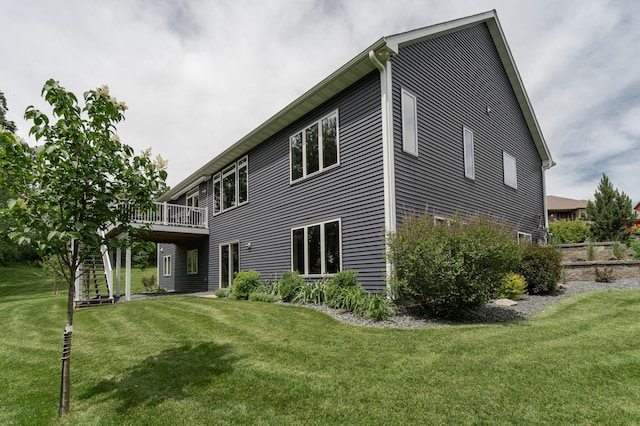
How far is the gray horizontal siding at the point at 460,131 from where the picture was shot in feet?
30.5

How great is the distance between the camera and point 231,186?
49.9 feet

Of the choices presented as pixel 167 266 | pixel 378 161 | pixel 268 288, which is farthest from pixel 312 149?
pixel 167 266

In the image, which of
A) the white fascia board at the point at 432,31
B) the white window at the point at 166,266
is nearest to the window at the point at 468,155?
the white fascia board at the point at 432,31

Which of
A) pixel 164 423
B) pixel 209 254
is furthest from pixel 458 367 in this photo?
pixel 209 254

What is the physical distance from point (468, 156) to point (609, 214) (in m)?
16.3

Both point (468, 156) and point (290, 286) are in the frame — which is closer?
point (290, 286)

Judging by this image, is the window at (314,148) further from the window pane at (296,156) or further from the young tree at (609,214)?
the young tree at (609,214)

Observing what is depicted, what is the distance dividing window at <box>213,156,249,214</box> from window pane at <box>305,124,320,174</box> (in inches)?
154

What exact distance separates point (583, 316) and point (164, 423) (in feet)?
24.7

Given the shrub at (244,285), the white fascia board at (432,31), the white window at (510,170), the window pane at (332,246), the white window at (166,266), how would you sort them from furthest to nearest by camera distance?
the white window at (166,266)
the white window at (510,170)
the shrub at (244,285)
the window pane at (332,246)
the white fascia board at (432,31)

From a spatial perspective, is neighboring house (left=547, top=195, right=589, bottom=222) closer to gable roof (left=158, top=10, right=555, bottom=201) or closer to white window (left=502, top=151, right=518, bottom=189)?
gable roof (left=158, top=10, right=555, bottom=201)

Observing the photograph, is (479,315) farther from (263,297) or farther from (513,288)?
(263,297)

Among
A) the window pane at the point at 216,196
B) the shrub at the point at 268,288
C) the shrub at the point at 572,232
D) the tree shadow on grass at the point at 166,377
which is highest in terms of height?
the window pane at the point at 216,196

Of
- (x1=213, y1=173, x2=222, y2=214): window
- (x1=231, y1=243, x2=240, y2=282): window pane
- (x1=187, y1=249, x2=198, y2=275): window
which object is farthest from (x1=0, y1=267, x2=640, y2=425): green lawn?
(x1=187, y1=249, x2=198, y2=275): window
